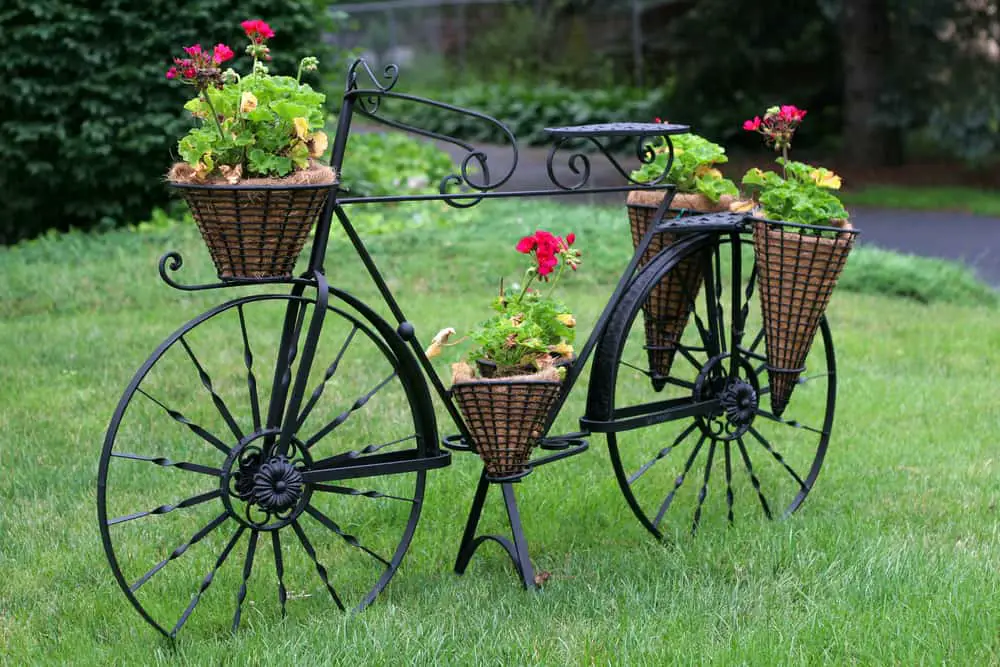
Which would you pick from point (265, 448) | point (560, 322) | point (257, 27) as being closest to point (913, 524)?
point (560, 322)

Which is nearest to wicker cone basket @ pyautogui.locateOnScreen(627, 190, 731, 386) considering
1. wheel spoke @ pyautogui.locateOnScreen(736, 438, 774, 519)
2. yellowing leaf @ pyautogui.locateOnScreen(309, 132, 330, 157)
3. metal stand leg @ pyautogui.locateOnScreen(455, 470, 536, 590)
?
wheel spoke @ pyautogui.locateOnScreen(736, 438, 774, 519)

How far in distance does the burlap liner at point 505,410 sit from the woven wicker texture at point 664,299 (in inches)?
29.7

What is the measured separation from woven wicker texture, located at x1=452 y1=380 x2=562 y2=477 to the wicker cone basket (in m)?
0.77

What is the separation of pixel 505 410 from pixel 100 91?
7.07 metres

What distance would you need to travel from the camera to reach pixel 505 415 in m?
3.52

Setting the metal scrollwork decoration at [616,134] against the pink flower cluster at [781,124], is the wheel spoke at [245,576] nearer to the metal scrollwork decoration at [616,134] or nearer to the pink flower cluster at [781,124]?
the metal scrollwork decoration at [616,134]

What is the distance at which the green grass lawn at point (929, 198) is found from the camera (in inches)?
514

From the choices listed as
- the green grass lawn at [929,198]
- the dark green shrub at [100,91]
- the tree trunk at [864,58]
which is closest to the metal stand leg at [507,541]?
the dark green shrub at [100,91]

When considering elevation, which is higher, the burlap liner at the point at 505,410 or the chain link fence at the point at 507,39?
the chain link fence at the point at 507,39

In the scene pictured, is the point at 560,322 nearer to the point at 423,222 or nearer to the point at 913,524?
the point at 913,524

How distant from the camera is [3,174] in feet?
32.0

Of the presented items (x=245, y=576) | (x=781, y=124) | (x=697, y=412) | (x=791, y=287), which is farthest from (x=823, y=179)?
(x=245, y=576)

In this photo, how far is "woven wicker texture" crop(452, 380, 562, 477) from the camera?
3494 mm

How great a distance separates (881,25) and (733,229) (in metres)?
11.2
